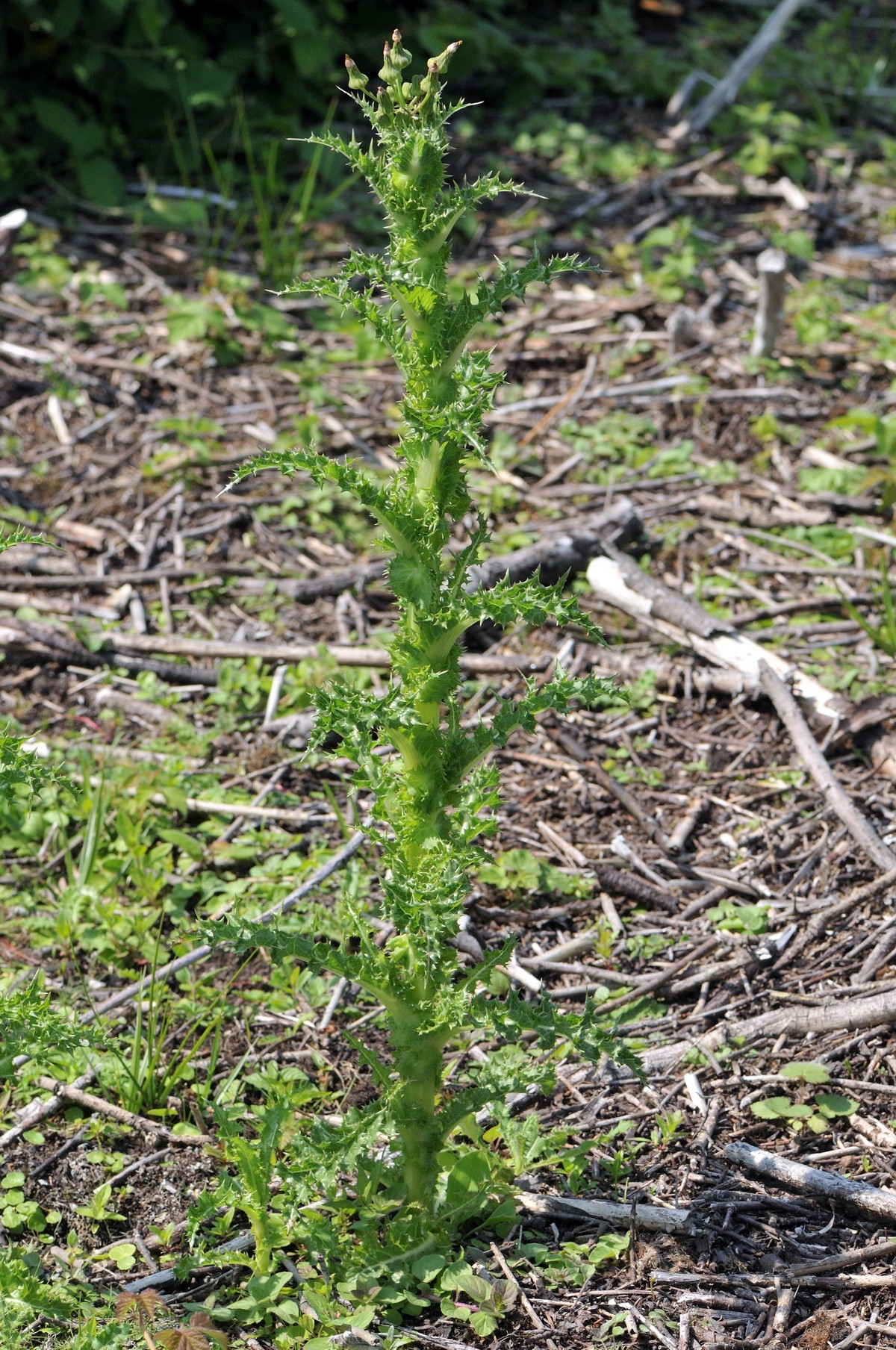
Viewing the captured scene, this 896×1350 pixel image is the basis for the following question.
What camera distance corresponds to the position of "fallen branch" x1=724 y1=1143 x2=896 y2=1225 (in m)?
2.40

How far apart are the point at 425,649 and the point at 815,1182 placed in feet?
4.08

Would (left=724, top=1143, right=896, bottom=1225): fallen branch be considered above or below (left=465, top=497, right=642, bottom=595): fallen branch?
below

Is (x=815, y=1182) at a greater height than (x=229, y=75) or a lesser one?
lesser

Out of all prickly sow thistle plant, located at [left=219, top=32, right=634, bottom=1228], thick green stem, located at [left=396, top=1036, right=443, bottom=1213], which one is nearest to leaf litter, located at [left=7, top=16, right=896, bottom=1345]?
thick green stem, located at [left=396, top=1036, right=443, bottom=1213]

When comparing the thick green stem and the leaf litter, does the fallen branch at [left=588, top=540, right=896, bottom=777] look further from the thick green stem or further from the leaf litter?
the thick green stem

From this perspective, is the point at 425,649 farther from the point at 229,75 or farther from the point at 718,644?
the point at 229,75

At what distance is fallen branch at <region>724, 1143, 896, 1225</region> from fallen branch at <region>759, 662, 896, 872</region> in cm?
83

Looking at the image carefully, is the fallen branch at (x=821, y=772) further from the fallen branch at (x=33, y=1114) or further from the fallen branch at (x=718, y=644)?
the fallen branch at (x=33, y=1114)

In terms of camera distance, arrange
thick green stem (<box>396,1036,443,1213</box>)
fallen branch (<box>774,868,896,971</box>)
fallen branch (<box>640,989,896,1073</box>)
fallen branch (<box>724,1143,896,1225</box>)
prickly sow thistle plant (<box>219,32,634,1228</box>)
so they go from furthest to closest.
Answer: fallen branch (<box>774,868,896,971</box>)
fallen branch (<box>640,989,896,1073</box>)
fallen branch (<box>724,1143,896,1225</box>)
thick green stem (<box>396,1036,443,1213</box>)
prickly sow thistle plant (<box>219,32,634,1228</box>)

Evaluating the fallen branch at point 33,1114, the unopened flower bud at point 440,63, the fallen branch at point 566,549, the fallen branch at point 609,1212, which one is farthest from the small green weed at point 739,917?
the unopened flower bud at point 440,63

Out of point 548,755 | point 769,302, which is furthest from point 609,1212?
point 769,302

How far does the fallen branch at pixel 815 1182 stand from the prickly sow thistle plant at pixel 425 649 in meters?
0.45

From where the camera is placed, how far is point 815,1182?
2.45m

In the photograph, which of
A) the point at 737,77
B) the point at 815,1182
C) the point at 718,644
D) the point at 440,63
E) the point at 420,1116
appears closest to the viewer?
the point at 440,63
